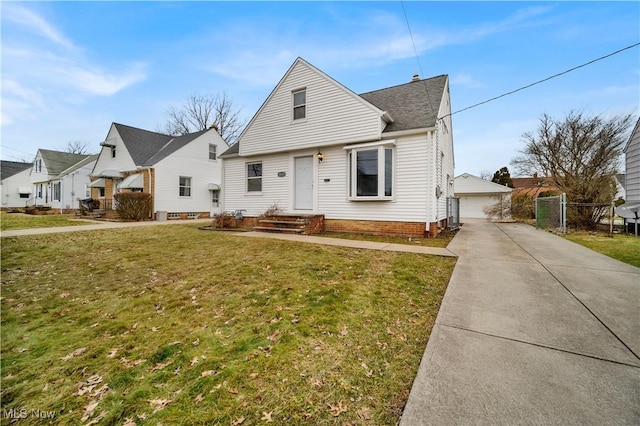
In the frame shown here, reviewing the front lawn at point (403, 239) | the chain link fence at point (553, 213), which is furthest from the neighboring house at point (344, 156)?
the chain link fence at point (553, 213)

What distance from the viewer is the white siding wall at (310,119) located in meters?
9.32

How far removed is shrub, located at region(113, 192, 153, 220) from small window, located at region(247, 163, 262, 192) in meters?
8.69

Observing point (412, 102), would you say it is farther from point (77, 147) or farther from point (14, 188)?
point (77, 147)

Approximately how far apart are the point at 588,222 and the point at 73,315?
19.1 metres

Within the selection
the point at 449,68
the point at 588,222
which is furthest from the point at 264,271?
the point at 588,222

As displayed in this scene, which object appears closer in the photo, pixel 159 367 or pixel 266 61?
pixel 159 367

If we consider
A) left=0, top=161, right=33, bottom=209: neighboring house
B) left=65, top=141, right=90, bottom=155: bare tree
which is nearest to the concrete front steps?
left=0, top=161, right=33, bottom=209: neighboring house

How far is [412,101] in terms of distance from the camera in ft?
33.6

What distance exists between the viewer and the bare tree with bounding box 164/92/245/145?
3155cm

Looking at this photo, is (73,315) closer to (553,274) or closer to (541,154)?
(553,274)

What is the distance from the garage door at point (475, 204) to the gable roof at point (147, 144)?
24801 millimetres

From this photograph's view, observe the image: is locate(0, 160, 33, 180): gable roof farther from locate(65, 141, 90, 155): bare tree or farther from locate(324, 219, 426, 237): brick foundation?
locate(324, 219, 426, 237): brick foundation

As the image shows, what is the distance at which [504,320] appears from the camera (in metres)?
3.00

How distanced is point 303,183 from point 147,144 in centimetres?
1646
